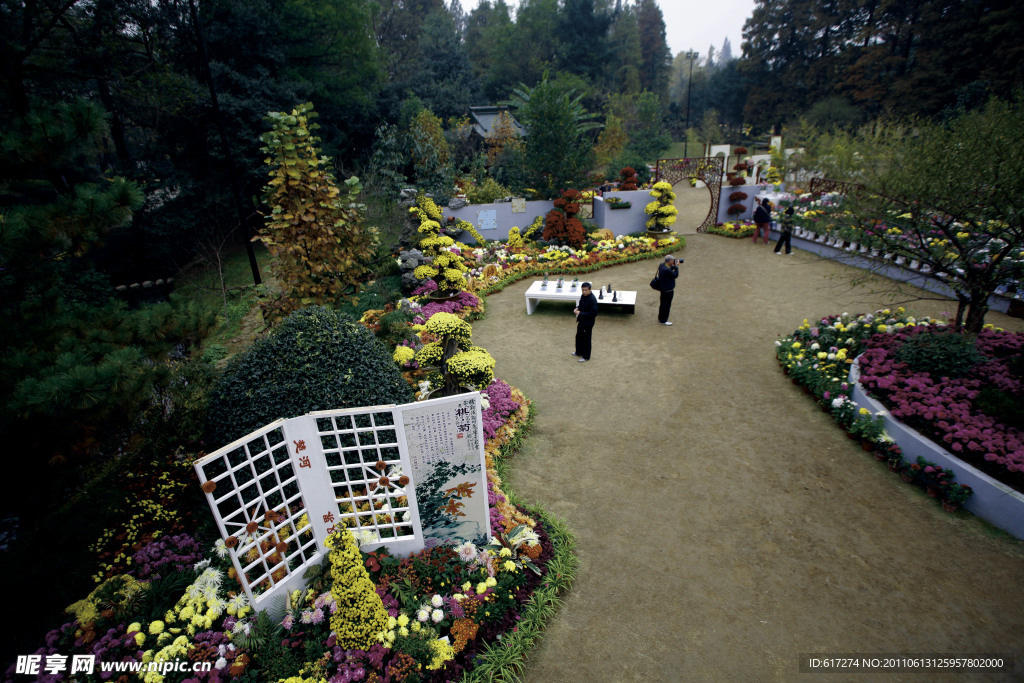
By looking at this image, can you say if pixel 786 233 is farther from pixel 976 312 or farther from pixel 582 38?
pixel 582 38

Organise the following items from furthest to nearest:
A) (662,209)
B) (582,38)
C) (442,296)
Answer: (582,38) → (662,209) → (442,296)

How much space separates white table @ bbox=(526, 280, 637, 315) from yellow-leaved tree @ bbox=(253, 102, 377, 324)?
15.4ft

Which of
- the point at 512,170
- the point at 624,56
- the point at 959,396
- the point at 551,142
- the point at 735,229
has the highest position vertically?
the point at 624,56

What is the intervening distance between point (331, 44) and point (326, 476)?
20.4 meters

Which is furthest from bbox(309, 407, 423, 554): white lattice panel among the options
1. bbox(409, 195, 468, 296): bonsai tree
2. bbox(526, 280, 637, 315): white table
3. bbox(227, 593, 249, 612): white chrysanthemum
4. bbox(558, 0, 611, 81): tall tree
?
bbox(558, 0, 611, 81): tall tree

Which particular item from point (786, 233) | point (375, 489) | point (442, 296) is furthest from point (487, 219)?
point (375, 489)

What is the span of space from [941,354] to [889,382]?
0.81 m

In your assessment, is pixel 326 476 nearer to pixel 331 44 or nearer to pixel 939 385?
pixel 939 385

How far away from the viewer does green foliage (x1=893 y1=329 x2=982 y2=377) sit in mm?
6109

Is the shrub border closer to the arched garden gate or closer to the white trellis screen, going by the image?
the arched garden gate

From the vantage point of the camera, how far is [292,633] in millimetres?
3822

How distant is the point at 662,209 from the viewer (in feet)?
51.8

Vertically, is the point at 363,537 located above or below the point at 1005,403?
below

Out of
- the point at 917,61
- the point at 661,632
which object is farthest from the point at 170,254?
the point at 917,61
